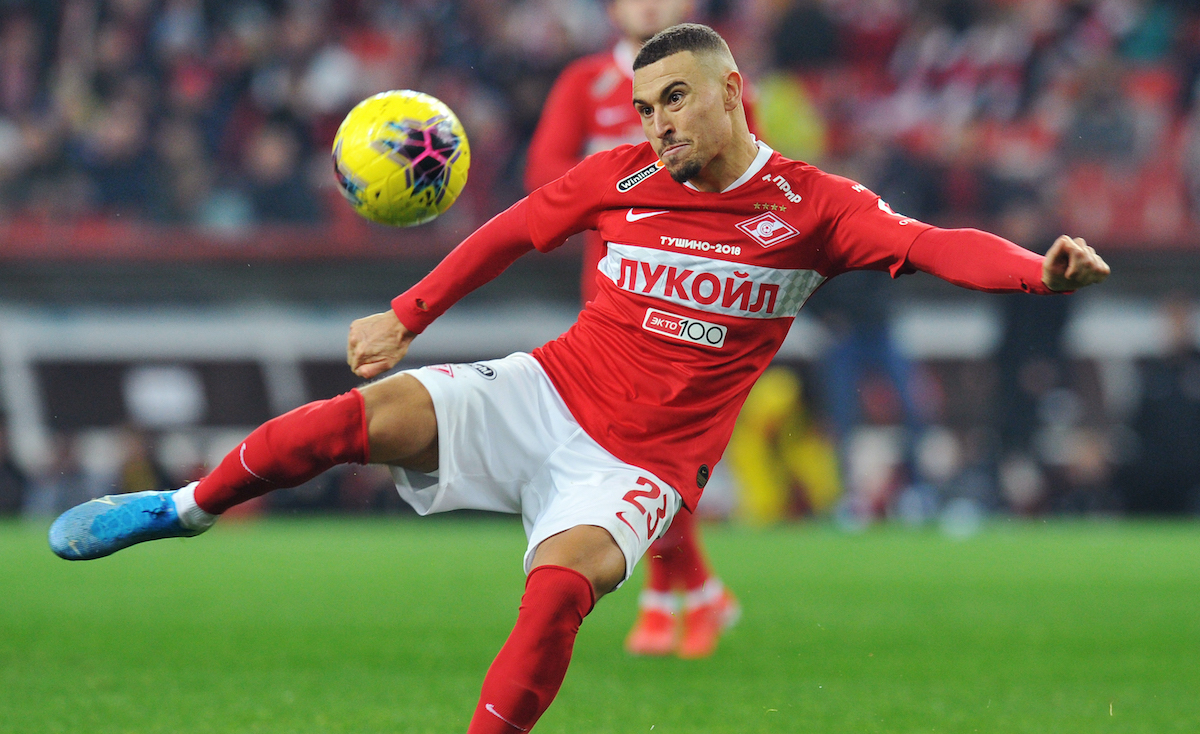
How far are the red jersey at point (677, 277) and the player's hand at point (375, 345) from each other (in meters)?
0.05

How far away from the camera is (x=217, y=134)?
1380 cm

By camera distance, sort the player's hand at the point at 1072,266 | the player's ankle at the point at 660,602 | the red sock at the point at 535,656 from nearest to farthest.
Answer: the player's hand at the point at 1072,266, the red sock at the point at 535,656, the player's ankle at the point at 660,602

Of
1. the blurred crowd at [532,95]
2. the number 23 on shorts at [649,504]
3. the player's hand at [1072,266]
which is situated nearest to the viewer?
the player's hand at [1072,266]

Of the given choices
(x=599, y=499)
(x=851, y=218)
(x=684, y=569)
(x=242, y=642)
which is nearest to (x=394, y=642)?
(x=242, y=642)

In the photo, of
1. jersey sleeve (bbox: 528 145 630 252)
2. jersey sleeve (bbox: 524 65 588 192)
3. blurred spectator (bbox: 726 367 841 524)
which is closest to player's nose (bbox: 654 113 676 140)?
jersey sleeve (bbox: 528 145 630 252)

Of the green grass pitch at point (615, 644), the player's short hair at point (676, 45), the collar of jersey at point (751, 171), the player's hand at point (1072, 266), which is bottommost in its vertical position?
the green grass pitch at point (615, 644)

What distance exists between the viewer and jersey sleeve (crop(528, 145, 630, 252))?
3668mm

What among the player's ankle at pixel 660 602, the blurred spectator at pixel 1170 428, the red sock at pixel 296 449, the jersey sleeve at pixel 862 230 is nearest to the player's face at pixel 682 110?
the jersey sleeve at pixel 862 230

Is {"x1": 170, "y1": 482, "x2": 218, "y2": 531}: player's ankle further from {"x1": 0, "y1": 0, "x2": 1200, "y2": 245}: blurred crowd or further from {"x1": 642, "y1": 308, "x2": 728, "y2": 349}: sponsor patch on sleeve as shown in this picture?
{"x1": 0, "y1": 0, "x2": 1200, "y2": 245}: blurred crowd

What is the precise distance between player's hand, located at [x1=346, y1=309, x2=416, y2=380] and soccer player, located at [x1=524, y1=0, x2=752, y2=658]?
1.49m

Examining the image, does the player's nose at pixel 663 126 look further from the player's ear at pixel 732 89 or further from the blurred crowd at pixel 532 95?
the blurred crowd at pixel 532 95

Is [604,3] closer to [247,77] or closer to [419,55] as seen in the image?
[419,55]

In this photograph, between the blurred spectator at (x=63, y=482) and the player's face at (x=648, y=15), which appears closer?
the player's face at (x=648, y=15)

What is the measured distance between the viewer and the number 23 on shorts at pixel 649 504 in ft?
10.8
